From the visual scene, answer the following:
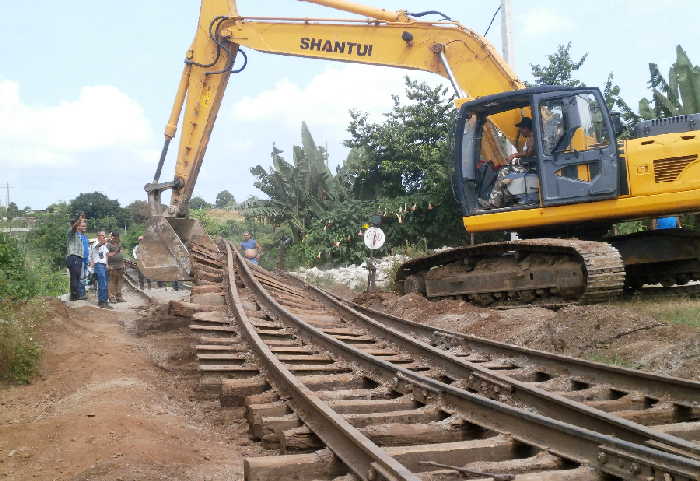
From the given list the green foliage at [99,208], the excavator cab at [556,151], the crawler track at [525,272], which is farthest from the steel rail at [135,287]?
the green foliage at [99,208]

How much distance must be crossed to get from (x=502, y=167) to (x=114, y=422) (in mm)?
6848

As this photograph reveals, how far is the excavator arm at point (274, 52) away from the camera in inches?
392

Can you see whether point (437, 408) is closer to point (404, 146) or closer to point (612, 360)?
point (612, 360)

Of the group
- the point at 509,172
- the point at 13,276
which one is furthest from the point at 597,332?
the point at 13,276

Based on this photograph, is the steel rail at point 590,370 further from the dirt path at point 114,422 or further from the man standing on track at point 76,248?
the man standing on track at point 76,248

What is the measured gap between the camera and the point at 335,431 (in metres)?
3.34

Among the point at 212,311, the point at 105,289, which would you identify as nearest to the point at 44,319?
the point at 212,311

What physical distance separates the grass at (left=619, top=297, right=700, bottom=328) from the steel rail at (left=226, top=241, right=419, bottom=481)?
13.6ft

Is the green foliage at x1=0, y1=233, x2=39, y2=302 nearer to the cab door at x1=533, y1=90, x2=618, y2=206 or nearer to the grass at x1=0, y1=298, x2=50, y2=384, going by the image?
the grass at x1=0, y1=298, x2=50, y2=384

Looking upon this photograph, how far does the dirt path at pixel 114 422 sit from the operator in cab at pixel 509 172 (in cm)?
469

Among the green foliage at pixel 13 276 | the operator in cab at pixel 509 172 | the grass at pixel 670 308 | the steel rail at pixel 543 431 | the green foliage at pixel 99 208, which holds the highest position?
the green foliage at pixel 99 208


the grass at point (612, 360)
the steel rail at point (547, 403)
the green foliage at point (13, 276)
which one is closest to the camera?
the steel rail at point (547, 403)

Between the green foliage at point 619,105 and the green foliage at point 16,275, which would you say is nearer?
the green foliage at point 16,275

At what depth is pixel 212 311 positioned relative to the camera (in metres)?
7.21
